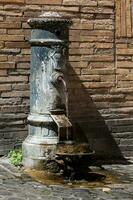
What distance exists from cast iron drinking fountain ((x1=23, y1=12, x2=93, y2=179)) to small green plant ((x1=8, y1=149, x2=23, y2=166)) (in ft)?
0.58

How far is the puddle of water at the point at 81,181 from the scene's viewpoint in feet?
22.8

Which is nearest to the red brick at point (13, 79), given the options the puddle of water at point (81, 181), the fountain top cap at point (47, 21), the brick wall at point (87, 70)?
the brick wall at point (87, 70)

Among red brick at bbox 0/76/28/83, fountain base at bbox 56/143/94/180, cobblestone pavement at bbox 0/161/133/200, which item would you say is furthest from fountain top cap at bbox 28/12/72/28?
cobblestone pavement at bbox 0/161/133/200

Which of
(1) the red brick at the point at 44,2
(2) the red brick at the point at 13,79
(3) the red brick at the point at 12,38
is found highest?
(1) the red brick at the point at 44,2

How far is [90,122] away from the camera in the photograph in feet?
28.5

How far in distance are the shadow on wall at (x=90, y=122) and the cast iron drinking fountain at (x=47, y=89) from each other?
31.8 inches

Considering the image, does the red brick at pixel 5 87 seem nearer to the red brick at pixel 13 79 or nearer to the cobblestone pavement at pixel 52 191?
the red brick at pixel 13 79

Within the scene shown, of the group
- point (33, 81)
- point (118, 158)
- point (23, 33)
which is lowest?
point (118, 158)

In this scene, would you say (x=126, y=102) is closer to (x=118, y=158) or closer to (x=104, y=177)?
(x=118, y=158)

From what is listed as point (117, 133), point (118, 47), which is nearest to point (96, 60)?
point (118, 47)

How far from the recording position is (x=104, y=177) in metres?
7.33

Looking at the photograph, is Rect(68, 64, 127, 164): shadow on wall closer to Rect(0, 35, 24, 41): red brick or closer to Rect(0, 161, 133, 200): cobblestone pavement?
Rect(0, 35, 24, 41): red brick

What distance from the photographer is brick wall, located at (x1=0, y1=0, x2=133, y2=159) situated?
8266 mm

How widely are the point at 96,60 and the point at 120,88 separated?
59 centimetres
